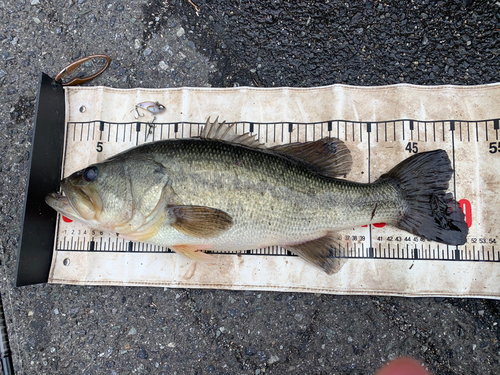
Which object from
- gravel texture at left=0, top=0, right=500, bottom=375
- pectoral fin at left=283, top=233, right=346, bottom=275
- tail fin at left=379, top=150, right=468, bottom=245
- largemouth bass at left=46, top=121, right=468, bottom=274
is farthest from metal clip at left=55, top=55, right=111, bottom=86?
tail fin at left=379, top=150, right=468, bottom=245

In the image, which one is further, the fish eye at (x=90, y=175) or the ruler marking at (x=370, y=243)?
the ruler marking at (x=370, y=243)

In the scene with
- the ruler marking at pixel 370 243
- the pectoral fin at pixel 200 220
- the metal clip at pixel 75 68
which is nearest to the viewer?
the pectoral fin at pixel 200 220

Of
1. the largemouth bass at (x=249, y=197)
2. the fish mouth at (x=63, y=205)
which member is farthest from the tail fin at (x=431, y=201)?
the fish mouth at (x=63, y=205)

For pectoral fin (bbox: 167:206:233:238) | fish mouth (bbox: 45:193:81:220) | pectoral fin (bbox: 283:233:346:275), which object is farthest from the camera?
pectoral fin (bbox: 283:233:346:275)

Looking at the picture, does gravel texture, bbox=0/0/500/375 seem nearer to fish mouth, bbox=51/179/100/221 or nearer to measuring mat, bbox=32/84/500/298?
measuring mat, bbox=32/84/500/298

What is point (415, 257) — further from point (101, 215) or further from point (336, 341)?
point (101, 215)

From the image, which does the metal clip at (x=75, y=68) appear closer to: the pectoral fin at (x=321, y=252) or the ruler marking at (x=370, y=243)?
the ruler marking at (x=370, y=243)

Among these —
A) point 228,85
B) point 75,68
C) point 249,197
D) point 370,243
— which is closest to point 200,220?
point 249,197
